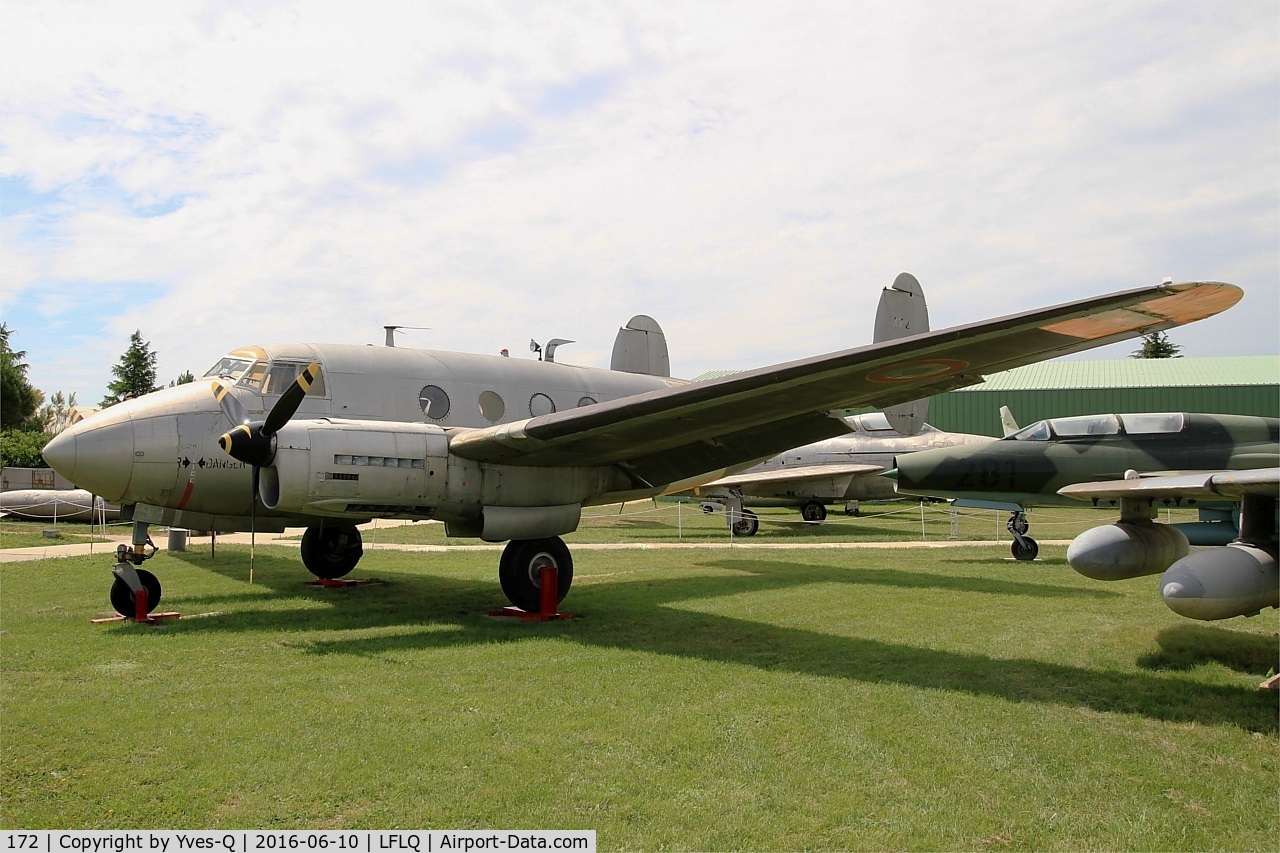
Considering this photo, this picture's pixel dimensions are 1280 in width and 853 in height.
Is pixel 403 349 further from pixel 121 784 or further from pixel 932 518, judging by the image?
pixel 932 518

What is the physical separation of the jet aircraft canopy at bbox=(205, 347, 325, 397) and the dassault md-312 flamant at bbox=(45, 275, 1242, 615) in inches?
1.0

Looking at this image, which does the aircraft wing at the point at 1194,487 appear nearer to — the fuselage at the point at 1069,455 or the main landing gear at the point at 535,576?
the main landing gear at the point at 535,576

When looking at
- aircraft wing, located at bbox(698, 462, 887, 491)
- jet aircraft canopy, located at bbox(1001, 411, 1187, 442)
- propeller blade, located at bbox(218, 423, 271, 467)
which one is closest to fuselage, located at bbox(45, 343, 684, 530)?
propeller blade, located at bbox(218, 423, 271, 467)

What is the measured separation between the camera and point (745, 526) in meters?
25.3

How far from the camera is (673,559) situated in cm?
1794

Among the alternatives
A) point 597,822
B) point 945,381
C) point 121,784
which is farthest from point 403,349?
point 597,822

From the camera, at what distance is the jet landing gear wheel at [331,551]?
14.2 metres

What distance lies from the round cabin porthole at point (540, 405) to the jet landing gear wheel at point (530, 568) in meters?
2.46

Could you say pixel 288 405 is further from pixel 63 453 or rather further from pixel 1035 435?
pixel 1035 435

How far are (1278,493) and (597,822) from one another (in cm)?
566

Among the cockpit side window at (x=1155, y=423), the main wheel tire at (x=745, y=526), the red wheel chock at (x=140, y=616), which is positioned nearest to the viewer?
the red wheel chock at (x=140, y=616)

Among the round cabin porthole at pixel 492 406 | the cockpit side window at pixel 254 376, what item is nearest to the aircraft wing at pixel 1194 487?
the round cabin porthole at pixel 492 406

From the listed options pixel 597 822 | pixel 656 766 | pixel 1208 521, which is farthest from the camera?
pixel 1208 521

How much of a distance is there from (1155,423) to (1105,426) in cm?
72
